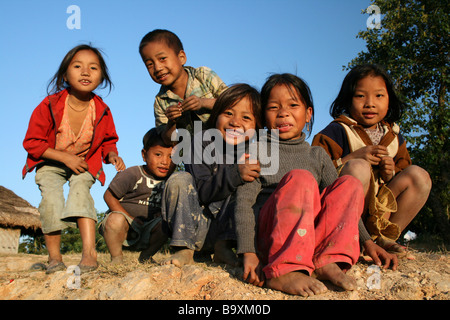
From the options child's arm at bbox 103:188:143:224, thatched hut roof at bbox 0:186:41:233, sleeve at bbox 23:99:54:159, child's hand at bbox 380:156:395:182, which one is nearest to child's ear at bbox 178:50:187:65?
sleeve at bbox 23:99:54:159

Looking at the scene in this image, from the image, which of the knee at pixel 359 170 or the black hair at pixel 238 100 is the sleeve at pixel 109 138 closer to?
the black hair at pixel 238 100

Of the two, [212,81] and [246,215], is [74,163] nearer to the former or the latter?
[212,81]

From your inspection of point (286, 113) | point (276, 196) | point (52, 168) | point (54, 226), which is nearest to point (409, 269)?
point (276, 196)

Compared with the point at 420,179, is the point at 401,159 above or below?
above

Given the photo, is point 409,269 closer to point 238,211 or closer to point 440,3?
point 238,211

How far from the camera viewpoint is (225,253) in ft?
9.60

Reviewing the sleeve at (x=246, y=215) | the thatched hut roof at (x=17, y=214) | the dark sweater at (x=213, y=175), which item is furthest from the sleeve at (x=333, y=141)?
the thatched hut roof at (x=17, y=214)

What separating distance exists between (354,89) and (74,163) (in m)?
2.51

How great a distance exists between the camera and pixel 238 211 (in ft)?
8.66

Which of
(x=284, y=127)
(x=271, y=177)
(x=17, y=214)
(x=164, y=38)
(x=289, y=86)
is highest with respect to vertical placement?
(x=164, y=38)

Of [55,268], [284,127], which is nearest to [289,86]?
[284,127]

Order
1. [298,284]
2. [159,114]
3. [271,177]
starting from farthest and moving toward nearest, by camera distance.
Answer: [159,114] < [271,177] < [298,284]

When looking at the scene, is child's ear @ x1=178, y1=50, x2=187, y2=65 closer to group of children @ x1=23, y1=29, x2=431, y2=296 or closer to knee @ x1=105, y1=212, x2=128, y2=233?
group of children @ x1=23, y1=29, x2=431, y2=296

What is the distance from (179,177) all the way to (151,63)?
1528 millimetres
